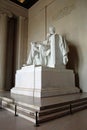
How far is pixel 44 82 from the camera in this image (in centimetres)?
359

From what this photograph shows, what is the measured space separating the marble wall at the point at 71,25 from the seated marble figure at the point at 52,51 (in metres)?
0.78

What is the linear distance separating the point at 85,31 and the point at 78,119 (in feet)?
11.3

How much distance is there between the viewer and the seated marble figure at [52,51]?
4.41 metres

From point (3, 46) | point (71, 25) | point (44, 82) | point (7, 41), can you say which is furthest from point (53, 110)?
point (7, 41)

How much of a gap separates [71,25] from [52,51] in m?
1.67

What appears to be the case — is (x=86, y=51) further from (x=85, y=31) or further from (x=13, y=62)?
(x=13, y=62)

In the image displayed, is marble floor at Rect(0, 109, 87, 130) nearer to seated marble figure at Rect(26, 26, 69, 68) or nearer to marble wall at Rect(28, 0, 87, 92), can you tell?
seated marble figure at Rect(26, 26, 69, 68)

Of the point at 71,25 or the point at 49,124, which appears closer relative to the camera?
the point at 49,124

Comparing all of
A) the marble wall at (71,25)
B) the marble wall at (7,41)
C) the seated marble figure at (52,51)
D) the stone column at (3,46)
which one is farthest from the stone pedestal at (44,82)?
the marble wall at (7,41)

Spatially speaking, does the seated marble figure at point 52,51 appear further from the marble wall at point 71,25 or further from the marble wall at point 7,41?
the marble wall at point 7,41

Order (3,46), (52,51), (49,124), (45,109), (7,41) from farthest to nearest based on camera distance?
(7,41) < (3,46) < (52,51) < (45,109) < (49,124)

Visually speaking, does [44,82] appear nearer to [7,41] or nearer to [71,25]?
[71,25]

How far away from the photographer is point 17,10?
7559 mm

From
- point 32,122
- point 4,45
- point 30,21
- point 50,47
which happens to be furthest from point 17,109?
point 30,21
